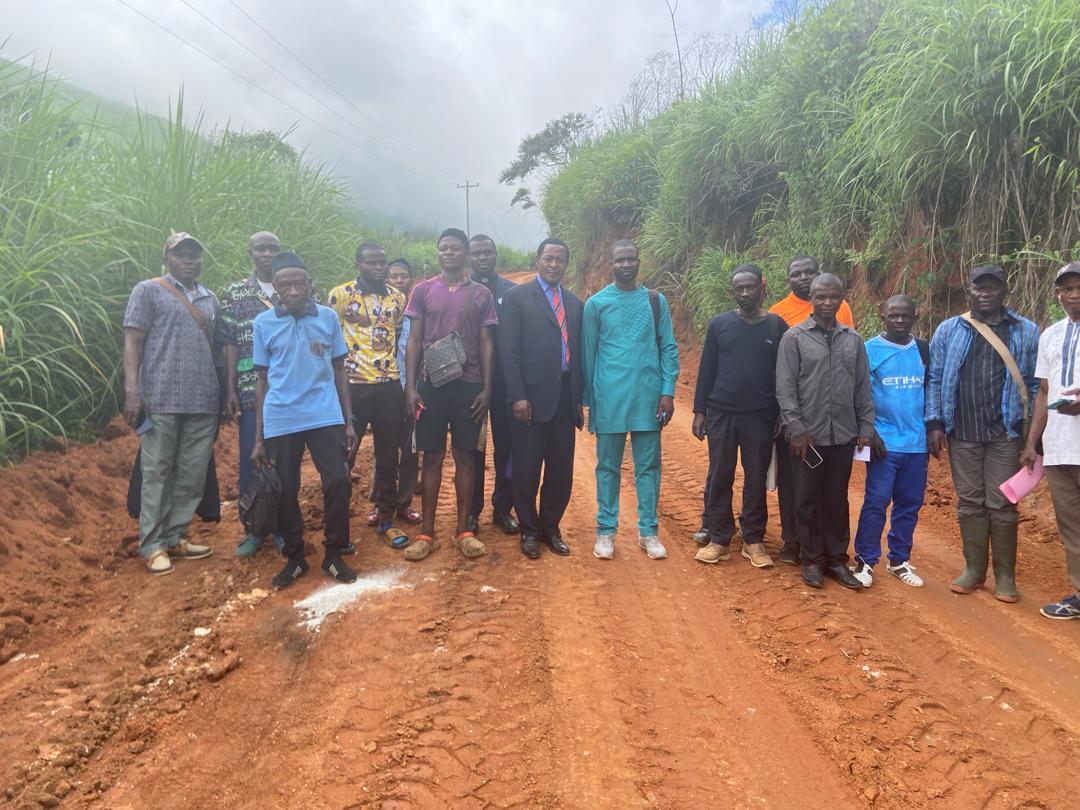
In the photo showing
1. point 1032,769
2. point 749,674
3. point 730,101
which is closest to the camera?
point 1032,769

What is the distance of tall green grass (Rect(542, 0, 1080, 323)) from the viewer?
496 cm

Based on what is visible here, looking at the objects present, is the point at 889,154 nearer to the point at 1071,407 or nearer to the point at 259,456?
the point at 1071,407

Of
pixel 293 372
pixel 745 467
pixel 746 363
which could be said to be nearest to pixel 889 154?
pixel 746 363

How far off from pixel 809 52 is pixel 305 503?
7774mm

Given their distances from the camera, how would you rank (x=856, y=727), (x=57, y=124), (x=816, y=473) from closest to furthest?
(x=856, y=727) < (x=816, y=473) < (x=57, y=124)

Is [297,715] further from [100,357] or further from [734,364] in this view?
[100,357]

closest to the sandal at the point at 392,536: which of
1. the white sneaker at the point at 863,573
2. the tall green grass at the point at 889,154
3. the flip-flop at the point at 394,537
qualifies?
the flip-flop at the point at 394,537

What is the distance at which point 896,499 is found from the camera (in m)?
3.91

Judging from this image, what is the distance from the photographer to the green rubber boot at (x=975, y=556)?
373cm

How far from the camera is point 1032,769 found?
2252mm

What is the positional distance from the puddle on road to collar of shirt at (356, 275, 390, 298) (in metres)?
1.80

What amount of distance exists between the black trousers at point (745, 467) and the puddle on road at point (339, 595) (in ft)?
6.34

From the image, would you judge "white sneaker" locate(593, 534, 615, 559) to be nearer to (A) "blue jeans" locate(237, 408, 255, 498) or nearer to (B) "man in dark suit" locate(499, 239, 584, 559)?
(B) "man in dark suit" locate(499, 239, 584, 559)

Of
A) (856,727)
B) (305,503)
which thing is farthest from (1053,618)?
(305,503)
